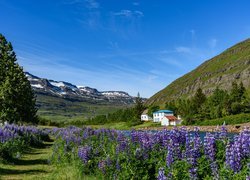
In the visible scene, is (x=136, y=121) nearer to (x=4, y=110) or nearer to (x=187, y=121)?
(x=187, y=121)

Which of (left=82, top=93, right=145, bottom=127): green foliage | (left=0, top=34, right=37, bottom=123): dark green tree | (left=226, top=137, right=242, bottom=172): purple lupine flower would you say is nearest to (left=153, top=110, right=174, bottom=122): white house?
(left=82, top=93, right=145, bottom=127): green foliage

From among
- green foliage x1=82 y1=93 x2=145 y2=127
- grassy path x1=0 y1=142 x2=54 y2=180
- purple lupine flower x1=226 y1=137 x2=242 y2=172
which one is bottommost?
grassy path x1=0 y1=142 x2=54 y2=180

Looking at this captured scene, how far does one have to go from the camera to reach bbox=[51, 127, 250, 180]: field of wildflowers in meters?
8.34

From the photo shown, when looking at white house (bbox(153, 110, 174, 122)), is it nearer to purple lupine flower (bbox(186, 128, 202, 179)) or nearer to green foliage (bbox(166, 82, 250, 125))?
green foliage (bbox(166, 82, 250, 125))

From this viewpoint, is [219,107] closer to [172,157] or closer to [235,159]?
[172,157]

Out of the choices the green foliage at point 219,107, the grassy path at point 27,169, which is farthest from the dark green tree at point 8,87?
the green foliage at point 219,107

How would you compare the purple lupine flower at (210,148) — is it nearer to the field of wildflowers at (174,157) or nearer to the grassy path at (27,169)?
the field of wildflowers at (174,157)

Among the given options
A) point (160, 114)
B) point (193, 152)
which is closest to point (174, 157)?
point (193, 152)

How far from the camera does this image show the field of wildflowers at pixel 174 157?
8336 millimetres

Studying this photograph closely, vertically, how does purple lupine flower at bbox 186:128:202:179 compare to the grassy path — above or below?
above

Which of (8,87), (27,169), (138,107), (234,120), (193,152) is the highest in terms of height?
(138,107)

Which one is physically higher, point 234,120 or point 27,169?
point 234,120

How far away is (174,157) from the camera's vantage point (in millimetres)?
9938

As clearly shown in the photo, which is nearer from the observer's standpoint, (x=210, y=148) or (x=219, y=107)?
(x=210, y=148)
